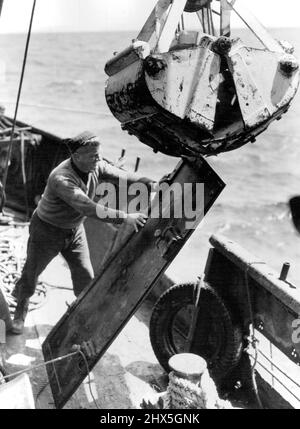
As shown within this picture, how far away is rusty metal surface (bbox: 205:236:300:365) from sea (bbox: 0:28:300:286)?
18cm

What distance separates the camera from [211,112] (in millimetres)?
2658

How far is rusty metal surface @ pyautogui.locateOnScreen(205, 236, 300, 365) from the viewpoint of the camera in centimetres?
376

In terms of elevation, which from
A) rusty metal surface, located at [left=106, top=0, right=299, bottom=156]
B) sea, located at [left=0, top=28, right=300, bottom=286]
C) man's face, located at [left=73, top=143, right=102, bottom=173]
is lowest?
sea, located at [left=0, top=28, right=300, bottom=286]

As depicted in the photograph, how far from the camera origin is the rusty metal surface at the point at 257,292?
3760mm

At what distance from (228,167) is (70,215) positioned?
1008 inches

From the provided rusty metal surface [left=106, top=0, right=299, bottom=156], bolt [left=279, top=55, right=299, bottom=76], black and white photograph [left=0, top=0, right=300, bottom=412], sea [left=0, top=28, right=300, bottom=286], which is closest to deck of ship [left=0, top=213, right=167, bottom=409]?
black and white photograph [left=0, top=0, right=300, bottom=412]

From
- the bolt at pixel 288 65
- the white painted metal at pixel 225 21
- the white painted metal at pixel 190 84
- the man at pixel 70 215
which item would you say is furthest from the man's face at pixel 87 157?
the bolt at pixel 288 65

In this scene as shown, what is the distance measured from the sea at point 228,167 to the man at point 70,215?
1088 millimetres

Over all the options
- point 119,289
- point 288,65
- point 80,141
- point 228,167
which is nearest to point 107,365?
point 119,289

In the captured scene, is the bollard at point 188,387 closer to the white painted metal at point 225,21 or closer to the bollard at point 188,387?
the bollard at point 188,387

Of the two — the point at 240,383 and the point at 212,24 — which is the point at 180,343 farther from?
the point at 212,24

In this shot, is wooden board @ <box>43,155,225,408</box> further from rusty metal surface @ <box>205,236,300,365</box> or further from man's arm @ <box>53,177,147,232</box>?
rusty metal surface @ <box>205,236,300,365</box>
